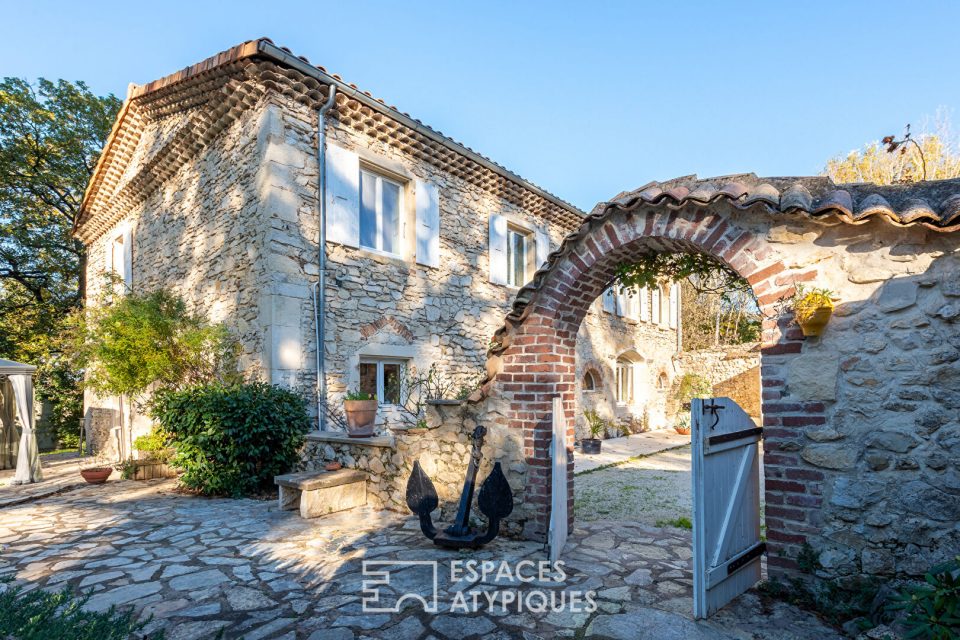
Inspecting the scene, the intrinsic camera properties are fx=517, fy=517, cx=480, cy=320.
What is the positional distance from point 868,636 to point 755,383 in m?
11.8

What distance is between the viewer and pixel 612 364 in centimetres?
1332

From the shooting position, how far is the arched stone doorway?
10.8ft

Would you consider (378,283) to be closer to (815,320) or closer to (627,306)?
(815,320)

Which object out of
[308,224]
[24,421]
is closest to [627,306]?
[308,224]

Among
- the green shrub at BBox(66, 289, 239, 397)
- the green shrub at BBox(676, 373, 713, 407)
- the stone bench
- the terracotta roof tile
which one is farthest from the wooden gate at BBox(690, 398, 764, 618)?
the green shrub at BBox(676, 373, 713, 407)

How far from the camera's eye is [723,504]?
3.30 metres

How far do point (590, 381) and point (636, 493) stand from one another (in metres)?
6.58

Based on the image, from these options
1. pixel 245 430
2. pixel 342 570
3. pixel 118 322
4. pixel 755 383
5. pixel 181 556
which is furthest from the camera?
pixel 755 383

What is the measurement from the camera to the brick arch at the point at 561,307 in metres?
3.68

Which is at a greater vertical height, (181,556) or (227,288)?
(227,288)

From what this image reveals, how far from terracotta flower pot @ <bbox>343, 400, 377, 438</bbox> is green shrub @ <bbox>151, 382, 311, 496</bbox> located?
0.98 meters

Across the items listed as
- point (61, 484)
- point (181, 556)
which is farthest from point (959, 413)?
point (61, 484)

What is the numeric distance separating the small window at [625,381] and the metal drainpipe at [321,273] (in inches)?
366

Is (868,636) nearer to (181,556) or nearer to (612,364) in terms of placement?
(181,556)
